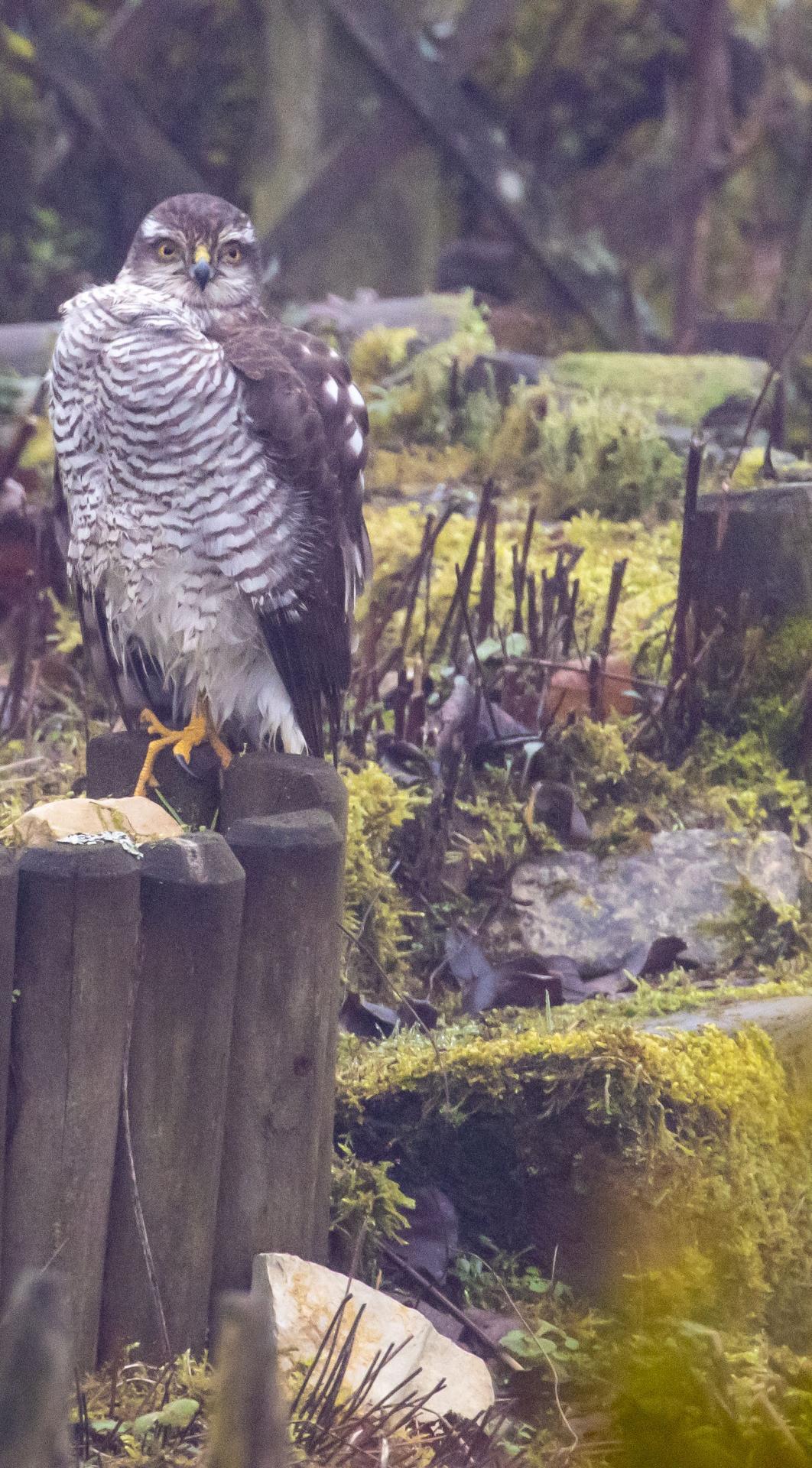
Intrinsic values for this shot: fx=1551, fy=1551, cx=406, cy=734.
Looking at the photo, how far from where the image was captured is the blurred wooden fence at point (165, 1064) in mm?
1829

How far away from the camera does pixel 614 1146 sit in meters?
2.40

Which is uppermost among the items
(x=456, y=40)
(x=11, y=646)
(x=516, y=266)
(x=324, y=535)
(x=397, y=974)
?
(x=456, y=40)

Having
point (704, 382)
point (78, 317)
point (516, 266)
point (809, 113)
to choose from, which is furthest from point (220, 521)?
point (809, 113)

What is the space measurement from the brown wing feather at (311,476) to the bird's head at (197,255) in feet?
0.34

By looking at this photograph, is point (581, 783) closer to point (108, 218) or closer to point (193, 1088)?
point (193, 1088)

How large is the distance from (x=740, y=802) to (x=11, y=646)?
1.89 m

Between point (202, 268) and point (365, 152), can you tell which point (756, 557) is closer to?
point (202, 268)

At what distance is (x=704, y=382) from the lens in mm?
5980

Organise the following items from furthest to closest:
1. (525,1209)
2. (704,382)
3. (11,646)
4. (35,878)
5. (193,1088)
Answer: (704,382) < (11,646) < (525,1209) < (193,1088) < (35,878)

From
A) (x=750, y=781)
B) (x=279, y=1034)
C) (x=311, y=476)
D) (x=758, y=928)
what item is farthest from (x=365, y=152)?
(x=279, y=1034)

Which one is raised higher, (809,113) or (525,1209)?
(809,113)

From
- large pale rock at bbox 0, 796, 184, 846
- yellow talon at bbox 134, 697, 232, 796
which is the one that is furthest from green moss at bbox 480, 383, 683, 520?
large pale rock at bbox 0, 796, 184, 846

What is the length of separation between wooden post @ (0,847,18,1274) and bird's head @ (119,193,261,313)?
159 centimetres

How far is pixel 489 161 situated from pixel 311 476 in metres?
5.90
